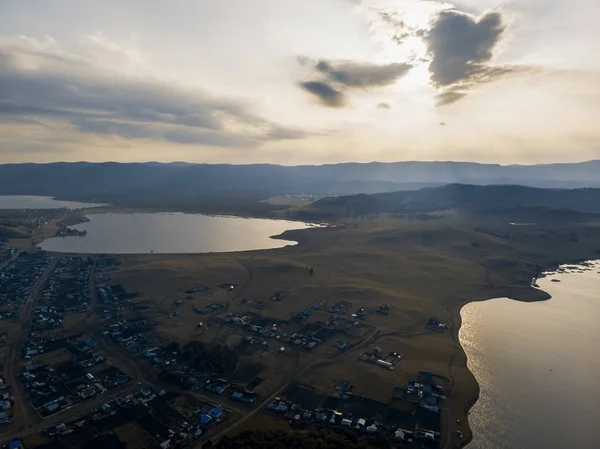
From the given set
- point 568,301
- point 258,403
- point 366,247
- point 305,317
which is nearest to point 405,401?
point 258,403

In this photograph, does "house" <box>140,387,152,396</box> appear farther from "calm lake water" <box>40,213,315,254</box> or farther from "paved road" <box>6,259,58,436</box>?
"calm lake water" <box>40,213,315,254</box>

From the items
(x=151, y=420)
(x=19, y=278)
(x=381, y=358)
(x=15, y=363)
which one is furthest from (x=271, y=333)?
(x=19, y=278)

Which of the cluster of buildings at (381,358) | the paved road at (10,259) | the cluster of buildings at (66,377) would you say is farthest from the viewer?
the paved road at (10,259)

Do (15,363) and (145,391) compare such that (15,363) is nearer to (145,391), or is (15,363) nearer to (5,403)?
(5,403)

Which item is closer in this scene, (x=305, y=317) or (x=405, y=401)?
(x=405, y=401)

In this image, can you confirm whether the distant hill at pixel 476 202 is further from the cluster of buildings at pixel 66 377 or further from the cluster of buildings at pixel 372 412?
the cluster of buildings at pixel 372 412

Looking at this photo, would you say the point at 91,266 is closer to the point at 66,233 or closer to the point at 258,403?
the point at 66,233

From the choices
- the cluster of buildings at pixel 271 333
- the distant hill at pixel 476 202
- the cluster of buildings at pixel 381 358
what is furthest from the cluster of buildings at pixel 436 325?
the distant hill at pixel 476 202
